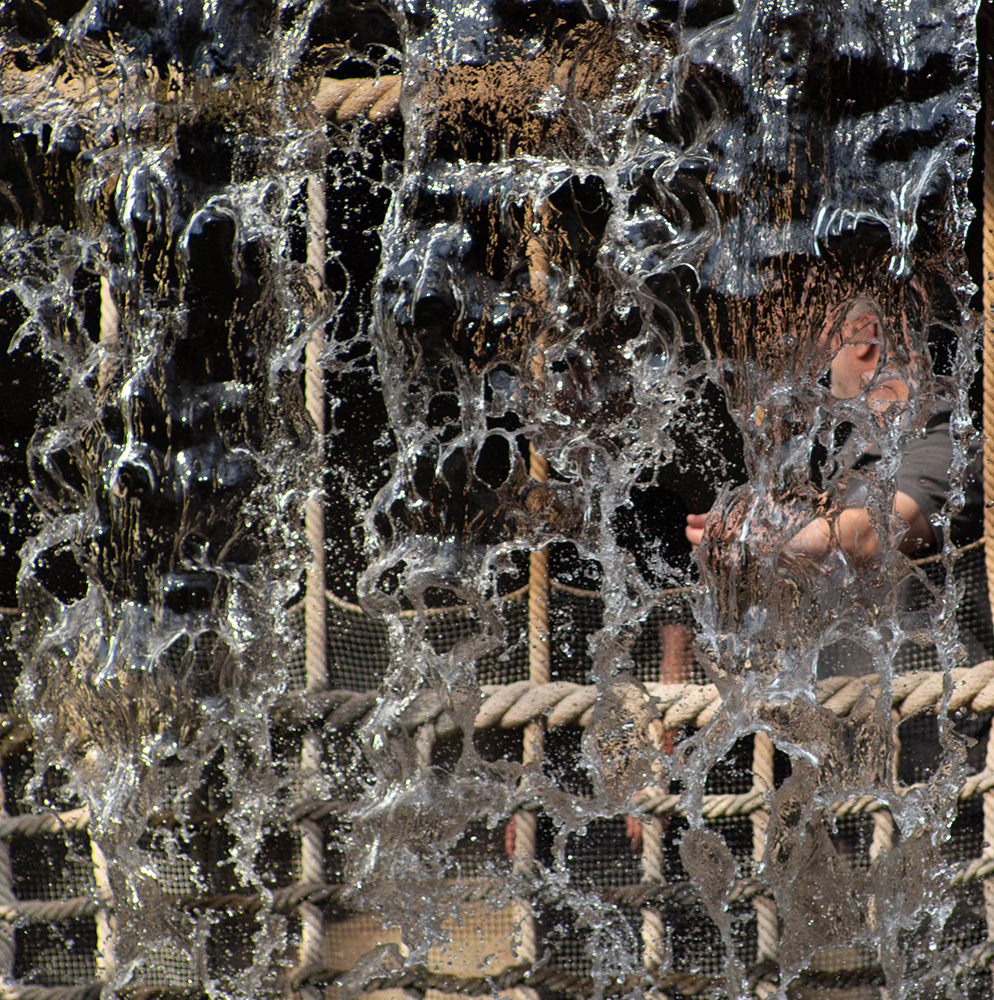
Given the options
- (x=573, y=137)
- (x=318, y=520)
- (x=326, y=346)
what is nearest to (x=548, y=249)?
(x=573, y=137)

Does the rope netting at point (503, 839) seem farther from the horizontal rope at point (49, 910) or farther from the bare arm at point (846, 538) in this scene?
the bare arm at point (846, 538)

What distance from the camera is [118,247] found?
5.81 feet

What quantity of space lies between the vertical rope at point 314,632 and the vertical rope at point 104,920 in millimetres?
350

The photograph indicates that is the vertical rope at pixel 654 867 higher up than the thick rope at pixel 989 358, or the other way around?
the thick rope at pixel 989 358

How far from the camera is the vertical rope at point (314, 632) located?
1882 millimetres

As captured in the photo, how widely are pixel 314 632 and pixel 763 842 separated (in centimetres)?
86

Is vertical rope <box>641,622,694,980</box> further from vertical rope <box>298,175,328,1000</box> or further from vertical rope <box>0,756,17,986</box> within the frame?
vertical rope <box>0,756,17,986</box>

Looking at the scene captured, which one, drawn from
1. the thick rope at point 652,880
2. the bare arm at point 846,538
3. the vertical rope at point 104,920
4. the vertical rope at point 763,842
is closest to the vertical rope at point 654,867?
the thick rope at point 652,880

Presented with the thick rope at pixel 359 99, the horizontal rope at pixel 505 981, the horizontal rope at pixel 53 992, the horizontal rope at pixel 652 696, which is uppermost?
the thick rope at pixel 359 99

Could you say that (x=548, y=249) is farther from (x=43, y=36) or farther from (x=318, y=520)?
(x=43, y=36)

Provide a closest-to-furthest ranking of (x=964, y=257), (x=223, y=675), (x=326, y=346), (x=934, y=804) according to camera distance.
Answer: (x=964, y=257), (x=934, y=804), (x=223, y=675), (x=326, y=346)

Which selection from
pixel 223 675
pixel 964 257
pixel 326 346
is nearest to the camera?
pixel 964 257

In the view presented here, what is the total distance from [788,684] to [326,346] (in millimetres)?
1009

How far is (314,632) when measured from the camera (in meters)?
1.91
